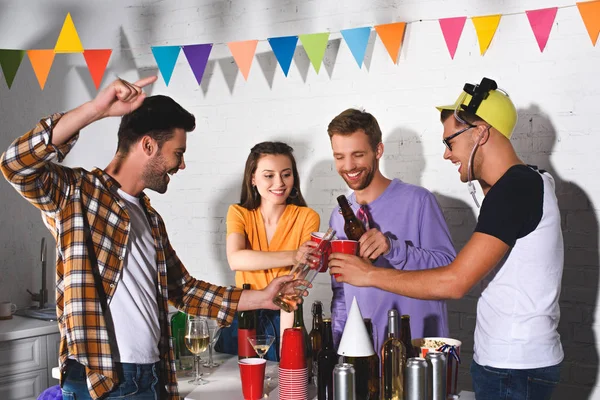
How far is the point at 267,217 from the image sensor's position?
3059 millimetres

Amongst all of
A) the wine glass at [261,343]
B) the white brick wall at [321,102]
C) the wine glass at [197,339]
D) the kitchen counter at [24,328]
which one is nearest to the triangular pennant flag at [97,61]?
the white brick wall at [321,102]

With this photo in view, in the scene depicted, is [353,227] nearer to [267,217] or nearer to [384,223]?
[384,223]

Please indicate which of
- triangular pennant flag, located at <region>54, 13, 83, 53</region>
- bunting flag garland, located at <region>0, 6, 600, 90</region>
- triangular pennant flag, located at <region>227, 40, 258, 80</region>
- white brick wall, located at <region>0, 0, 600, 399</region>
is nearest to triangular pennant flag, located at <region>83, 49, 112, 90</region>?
bunting flag garland, located at <region>0, 6, 600, 90</region>

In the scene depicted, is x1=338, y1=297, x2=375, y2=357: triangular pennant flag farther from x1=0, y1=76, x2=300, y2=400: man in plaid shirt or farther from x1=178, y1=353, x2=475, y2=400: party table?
x1=0, y1=76, x2=300, y2=400: man in plaid shirt

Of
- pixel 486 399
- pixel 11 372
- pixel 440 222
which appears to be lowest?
pixel 11 372

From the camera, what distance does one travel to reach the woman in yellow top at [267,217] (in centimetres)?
296

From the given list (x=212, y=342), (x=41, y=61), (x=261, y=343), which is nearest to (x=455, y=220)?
(x=212, y=342)

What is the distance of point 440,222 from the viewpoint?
2.48m

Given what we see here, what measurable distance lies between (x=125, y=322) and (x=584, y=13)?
224cm

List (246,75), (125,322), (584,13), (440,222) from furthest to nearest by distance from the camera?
(246,75), (584,13), (440,222), (125,322)

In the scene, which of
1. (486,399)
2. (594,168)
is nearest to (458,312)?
(594,168)

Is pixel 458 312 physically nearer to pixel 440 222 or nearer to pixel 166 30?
pixel 440 222

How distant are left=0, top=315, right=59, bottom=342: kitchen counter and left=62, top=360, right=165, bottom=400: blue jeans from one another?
1684 mm

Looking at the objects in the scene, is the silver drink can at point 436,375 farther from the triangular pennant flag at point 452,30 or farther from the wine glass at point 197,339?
the triangular pennant flag at point 452,30
